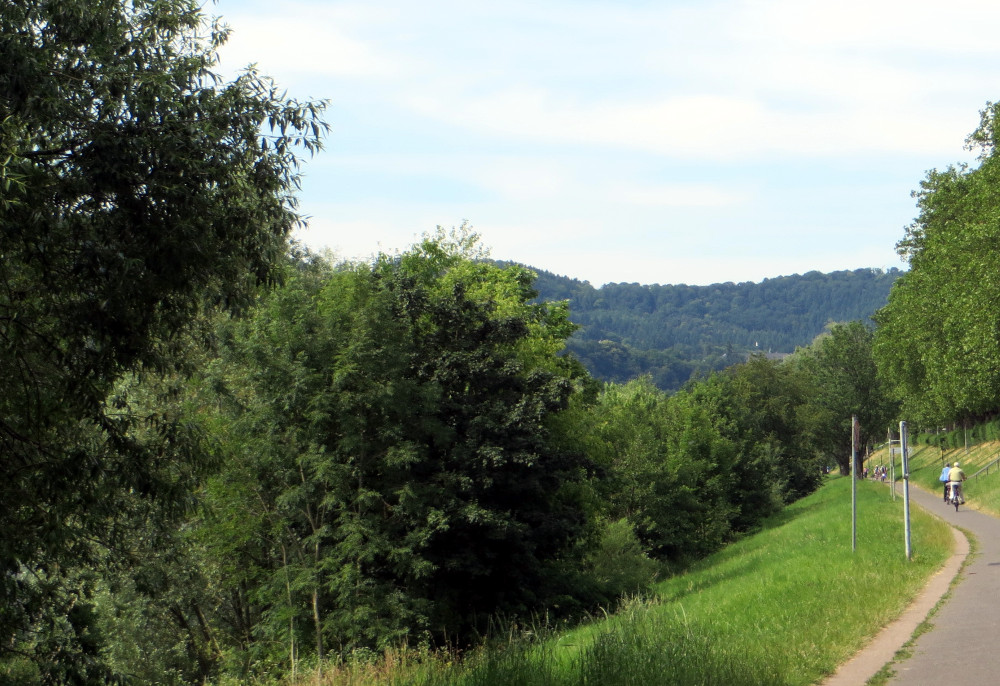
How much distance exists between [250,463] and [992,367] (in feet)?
80.7

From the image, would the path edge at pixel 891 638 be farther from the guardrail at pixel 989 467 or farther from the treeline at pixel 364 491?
the guardrail at pixel 989 467

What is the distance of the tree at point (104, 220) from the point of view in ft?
26.8

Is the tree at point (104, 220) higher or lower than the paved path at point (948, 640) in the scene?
higher

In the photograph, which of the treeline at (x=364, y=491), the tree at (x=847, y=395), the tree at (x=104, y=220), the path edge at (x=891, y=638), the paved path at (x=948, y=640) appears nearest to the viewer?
the tree at (x=104, y=220)

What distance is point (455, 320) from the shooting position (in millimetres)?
30609

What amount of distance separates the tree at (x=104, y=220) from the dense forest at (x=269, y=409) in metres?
0.03

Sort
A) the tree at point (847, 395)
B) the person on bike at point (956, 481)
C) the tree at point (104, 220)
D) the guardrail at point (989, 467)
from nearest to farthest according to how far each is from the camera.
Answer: the tree at point (104, 220)
the person on bike at point (956, 481)
the guardrail at point (989, 467)
the tree at point (847, 395)

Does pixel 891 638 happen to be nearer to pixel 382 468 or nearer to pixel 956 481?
pixel 382 468

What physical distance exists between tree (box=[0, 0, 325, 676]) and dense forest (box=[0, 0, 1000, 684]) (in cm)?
3

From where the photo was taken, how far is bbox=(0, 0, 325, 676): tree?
816cm

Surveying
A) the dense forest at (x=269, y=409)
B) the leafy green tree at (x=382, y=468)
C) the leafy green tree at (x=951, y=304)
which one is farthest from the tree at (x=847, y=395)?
the leafy green tree at (x=382, y=468)

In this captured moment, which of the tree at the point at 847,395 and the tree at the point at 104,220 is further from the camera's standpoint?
the tree at the point at 847,395

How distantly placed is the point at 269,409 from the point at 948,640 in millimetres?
20478

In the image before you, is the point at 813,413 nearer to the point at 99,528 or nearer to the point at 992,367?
the point at 992,367
